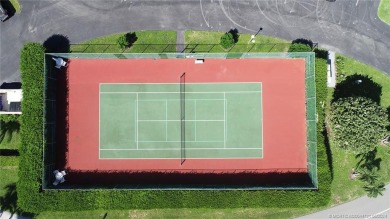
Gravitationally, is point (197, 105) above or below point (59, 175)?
above

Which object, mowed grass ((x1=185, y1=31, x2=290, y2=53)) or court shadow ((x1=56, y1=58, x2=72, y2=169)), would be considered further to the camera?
mowed grass ((x1=185, y1=31, x2=290, y2=53))

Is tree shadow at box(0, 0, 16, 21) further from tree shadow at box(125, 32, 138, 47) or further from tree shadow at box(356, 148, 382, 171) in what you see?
tree shadow at box(356, 148, 382, 171)

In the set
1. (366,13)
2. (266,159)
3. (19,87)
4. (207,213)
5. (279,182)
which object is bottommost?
(207,213)

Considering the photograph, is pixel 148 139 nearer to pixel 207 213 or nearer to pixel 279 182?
pixel 207 213

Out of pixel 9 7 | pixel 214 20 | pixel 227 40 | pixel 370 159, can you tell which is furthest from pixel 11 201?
pixel 370 159

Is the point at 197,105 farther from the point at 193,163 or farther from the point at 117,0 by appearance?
the point at 117,0

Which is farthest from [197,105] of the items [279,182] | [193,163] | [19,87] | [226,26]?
[19,87]

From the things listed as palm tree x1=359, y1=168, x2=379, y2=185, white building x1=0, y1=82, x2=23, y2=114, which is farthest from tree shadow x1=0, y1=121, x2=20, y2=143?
palm tree x1=359, y1=168, x2=379, y2=185

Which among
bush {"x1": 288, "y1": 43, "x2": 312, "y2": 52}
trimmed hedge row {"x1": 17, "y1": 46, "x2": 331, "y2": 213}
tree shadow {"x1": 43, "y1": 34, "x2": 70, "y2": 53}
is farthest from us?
tree shadow {"x1": 43, "y1": 34, "x2": 70, "y2": 53}

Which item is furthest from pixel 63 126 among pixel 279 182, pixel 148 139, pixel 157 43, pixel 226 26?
pixel 279 182
